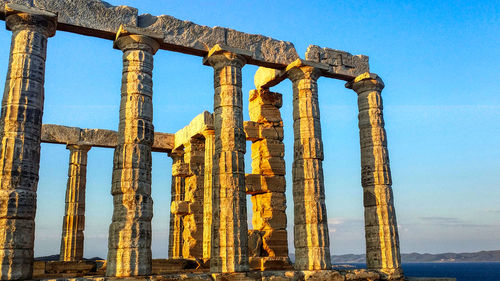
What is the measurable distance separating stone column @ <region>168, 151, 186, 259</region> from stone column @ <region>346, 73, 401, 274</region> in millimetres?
9949

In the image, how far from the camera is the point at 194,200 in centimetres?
2328

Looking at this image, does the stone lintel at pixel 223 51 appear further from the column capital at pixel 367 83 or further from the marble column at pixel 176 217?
the marble column at pixel 176 217

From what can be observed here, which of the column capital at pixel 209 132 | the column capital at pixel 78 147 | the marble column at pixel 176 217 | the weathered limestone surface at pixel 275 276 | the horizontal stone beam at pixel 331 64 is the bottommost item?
the weathered limestone surface at pixel 275 276

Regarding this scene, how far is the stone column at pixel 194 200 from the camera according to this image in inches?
893

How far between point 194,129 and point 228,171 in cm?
833

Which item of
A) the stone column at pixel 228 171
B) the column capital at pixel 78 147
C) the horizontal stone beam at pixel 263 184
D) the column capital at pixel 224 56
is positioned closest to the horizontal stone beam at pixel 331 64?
the column capital at pixel 224 56

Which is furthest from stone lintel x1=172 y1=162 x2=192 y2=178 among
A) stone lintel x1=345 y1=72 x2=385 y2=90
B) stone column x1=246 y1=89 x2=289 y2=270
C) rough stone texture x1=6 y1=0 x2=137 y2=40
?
rough stone texture x1=6 y1=0 x2=137 y2=40

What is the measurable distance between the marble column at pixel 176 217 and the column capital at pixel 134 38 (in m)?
10.5

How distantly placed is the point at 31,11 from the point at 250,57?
7.12 m

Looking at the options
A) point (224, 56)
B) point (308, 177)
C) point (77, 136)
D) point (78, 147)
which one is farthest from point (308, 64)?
point (78, 147)

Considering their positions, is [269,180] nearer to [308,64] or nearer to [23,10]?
[308,64]

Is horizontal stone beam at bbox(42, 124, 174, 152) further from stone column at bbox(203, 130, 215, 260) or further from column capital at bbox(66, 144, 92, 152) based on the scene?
stone column at bbox(203, 130, 215, 260)

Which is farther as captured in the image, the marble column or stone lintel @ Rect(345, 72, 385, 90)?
the marble column

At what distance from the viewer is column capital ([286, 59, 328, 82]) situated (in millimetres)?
17781
